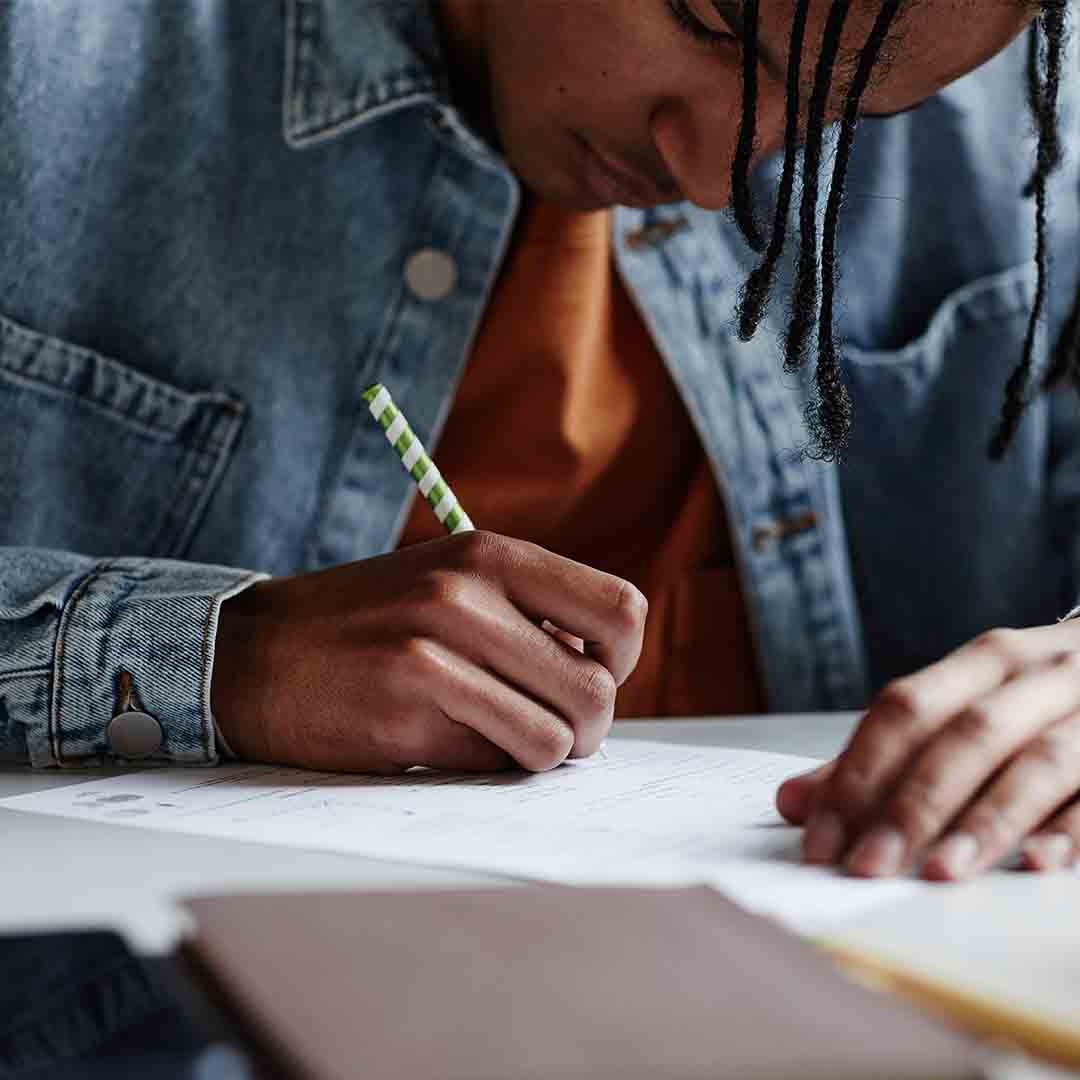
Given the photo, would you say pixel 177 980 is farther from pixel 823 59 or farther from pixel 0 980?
pixel 823 59

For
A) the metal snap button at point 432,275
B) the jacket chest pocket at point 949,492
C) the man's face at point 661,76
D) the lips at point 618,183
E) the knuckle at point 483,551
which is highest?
the man's face at point 661,76

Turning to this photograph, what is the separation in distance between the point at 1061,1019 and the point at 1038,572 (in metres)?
1.07

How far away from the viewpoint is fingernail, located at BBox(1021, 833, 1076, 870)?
A: 1.78ft

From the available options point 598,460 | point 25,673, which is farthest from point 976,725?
point 598,460

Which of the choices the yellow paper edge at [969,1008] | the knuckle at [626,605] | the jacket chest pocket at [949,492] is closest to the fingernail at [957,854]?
the yellow paper edge at [969,1008]

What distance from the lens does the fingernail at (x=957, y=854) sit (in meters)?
0.52

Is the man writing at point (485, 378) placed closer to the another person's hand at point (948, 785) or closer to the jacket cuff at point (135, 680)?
the jacket cuff at point (135, 680)

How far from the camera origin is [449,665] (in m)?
0.71

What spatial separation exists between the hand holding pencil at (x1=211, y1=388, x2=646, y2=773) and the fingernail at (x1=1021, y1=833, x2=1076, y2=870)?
0.24 m

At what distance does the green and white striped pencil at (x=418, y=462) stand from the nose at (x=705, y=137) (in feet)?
0.82

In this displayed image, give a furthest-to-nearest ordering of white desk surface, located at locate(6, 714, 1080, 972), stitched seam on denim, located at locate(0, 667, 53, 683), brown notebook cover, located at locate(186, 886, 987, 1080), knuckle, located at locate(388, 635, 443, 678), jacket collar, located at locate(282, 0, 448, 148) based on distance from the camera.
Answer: jacket collar, located at locate(282, 0, 448, 148) → stitched seam on denim, located at locate(0, 667, 53, 683) → knuckle, located at locate(388, 635, 443, 678) → white desk surface, located at locate(6, 714, 1080, 972) → brown notebook cover, located at locate(186, 886, 987, 1080)

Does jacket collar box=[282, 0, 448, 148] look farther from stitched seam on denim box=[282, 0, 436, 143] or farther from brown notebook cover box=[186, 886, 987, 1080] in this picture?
brown notebook cover box=[186, 886, 987, 1080]

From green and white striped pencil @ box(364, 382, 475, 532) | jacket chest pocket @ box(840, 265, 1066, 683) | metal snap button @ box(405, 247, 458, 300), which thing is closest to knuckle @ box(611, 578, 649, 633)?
green and white striped pencil @ box(364, 382, 475, 532)

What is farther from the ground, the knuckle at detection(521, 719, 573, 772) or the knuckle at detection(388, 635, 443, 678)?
the knuckle at detection(388, 635, 443, 678)
